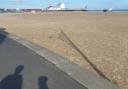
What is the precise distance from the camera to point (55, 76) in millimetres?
9680

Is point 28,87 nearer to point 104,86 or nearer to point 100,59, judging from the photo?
point 104,86

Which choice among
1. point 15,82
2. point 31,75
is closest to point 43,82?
point 15,82

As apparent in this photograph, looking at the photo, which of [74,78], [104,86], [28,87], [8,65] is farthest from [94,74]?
[8,65]

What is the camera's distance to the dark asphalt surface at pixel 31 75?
8.62 meters

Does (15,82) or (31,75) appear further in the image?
(31,75)

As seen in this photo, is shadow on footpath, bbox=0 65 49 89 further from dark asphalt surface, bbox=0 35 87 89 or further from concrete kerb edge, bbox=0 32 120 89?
concrete kerb edge, bbox=0 32 120 89

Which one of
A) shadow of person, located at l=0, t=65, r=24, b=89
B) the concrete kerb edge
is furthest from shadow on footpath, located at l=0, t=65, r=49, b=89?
the concrete kerb edge

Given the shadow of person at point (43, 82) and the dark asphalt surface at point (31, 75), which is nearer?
the shadow of person at point (43, 82)

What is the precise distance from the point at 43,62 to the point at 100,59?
237 centimetres

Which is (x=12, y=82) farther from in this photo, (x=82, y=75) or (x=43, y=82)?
(x=82, y=75)

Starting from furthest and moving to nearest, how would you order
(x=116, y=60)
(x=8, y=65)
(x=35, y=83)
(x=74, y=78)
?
(x=116, y=60) → (x=8, y=65) → (x=74, y=78) → (x=35, y=83)

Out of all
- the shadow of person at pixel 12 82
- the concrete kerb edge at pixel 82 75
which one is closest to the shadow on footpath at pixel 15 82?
the shadow of person at pixel 12 82

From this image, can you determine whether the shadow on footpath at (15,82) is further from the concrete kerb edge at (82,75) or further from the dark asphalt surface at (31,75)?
the concrete kerb edge at (82,75)

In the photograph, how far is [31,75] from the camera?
992cm
